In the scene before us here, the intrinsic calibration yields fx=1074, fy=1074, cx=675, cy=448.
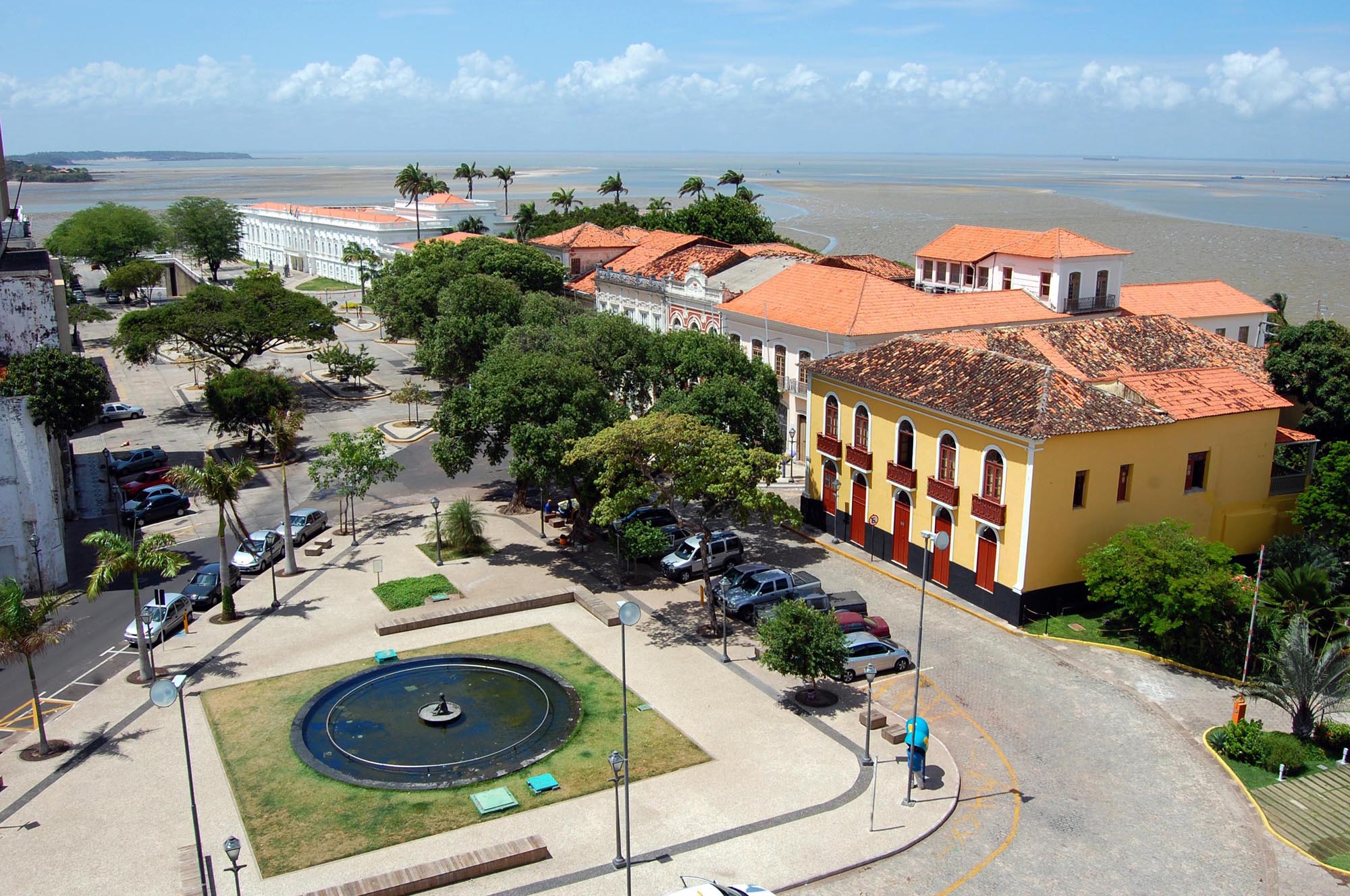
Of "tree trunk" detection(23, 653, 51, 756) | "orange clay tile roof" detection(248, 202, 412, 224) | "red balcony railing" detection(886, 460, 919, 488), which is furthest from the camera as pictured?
"orange clay tile roof" detection(248, 202, 412, 224)

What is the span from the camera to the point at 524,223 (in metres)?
Answer: 108

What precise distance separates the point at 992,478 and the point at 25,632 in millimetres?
27505

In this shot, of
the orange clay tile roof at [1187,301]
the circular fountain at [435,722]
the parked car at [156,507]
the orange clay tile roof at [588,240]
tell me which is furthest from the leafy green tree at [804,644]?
the orange clay tile roof at [588,240]

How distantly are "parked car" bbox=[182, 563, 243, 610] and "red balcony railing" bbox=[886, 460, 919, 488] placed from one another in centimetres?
2265

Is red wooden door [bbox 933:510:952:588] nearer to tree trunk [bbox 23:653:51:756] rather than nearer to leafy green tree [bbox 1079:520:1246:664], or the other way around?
leafy green tree [bbox 1079:520:1246:664]

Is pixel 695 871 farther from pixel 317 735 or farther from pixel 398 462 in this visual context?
pixel 398 462

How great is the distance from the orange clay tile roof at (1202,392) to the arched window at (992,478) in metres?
5.90

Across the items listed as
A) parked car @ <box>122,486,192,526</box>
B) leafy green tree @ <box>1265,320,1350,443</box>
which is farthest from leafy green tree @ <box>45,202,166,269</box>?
leafy green tree @ <box>1265,320,1350,443</box>

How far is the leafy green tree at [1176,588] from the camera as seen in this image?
→ 30922mm

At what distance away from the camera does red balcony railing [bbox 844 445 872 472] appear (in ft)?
131

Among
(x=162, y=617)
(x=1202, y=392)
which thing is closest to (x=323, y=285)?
(x=162, y=617)

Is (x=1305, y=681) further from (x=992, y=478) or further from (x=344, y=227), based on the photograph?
(x=344, y=227)

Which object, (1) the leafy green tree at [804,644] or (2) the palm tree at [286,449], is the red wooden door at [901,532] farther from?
(2) the palm tree at [286,449]

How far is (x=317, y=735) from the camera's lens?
27.1 m
